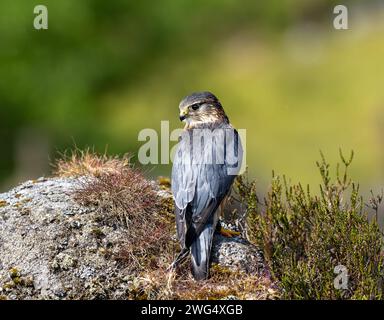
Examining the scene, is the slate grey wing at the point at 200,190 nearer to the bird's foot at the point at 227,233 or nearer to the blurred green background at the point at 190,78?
the bird's foot at the point at 227,233

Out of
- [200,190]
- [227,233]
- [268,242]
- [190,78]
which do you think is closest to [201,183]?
[200,190]

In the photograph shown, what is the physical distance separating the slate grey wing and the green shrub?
0.49 meters

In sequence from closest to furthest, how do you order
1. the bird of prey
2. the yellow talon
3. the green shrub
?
the green shrub
the bird of prey
the yellow talon

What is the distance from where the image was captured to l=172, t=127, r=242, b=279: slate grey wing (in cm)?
666

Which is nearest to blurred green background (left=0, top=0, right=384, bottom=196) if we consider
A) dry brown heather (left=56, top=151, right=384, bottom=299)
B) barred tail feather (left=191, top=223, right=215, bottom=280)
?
dry brown heather (left=56, top=151, right=384, bottom=299)

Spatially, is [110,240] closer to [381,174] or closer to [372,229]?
[372,229]

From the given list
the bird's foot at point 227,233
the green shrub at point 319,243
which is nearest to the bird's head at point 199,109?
the green shrub at point 319,243

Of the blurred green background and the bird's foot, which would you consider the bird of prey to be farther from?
the blurred green background

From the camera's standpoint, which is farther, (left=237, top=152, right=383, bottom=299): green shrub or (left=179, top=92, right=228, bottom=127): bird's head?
(left=179, top=92, right=228, bottom=127): bird's head

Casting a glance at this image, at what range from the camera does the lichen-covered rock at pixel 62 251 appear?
21.1 feet

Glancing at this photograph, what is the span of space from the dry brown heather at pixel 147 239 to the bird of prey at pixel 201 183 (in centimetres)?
16

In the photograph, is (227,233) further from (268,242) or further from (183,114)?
Answer: (183,114)

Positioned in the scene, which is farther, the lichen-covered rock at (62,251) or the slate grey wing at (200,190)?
the slate grey wing at (200,190)

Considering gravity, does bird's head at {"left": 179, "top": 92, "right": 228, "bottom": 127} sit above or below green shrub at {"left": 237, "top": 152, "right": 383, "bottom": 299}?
above
